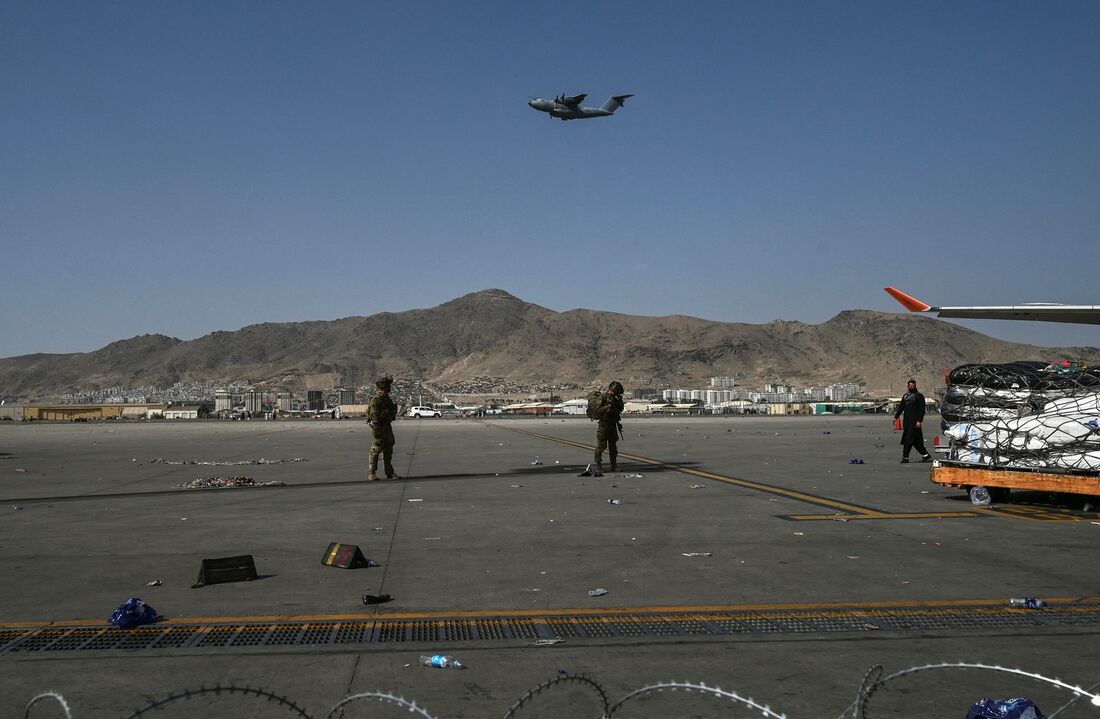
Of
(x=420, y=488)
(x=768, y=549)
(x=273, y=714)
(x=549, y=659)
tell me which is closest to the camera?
(x=273, y=714)

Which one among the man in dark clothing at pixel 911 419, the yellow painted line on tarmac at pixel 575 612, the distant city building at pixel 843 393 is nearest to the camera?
the yellow painted line on tarmac at pixel 575 612

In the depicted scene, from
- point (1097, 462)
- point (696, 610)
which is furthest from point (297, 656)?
point (1097, 462)

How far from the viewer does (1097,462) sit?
1264 centimetres

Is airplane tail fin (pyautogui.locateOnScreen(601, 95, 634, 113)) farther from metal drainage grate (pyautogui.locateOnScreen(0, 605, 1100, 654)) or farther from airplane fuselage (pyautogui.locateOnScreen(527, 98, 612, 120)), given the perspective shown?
metal drainage grate (pyautogui.locateOnScreen(0, 605, 1100, 654))

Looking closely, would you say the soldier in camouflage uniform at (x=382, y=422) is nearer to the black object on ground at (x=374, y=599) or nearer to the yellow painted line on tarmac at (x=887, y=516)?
the yellow painted line on tarmac at (x=887, y=516)

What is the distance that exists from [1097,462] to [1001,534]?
3037 millimetres

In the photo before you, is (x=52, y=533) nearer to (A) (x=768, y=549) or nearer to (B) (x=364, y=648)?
(B) (x=364, y=648)

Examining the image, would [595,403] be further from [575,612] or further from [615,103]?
[615,103]

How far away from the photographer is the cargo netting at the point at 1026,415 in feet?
42.3

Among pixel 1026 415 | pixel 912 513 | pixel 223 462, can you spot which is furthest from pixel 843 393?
pixel 912 513

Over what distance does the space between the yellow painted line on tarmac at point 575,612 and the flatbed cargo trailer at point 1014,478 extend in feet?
20.3

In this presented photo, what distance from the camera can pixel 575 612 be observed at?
22.6 ft

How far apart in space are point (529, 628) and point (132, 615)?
9.38 feet

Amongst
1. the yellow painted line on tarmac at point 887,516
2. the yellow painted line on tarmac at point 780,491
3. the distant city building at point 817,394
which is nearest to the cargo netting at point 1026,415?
the yellow painted line on tarmac at point 887,516
